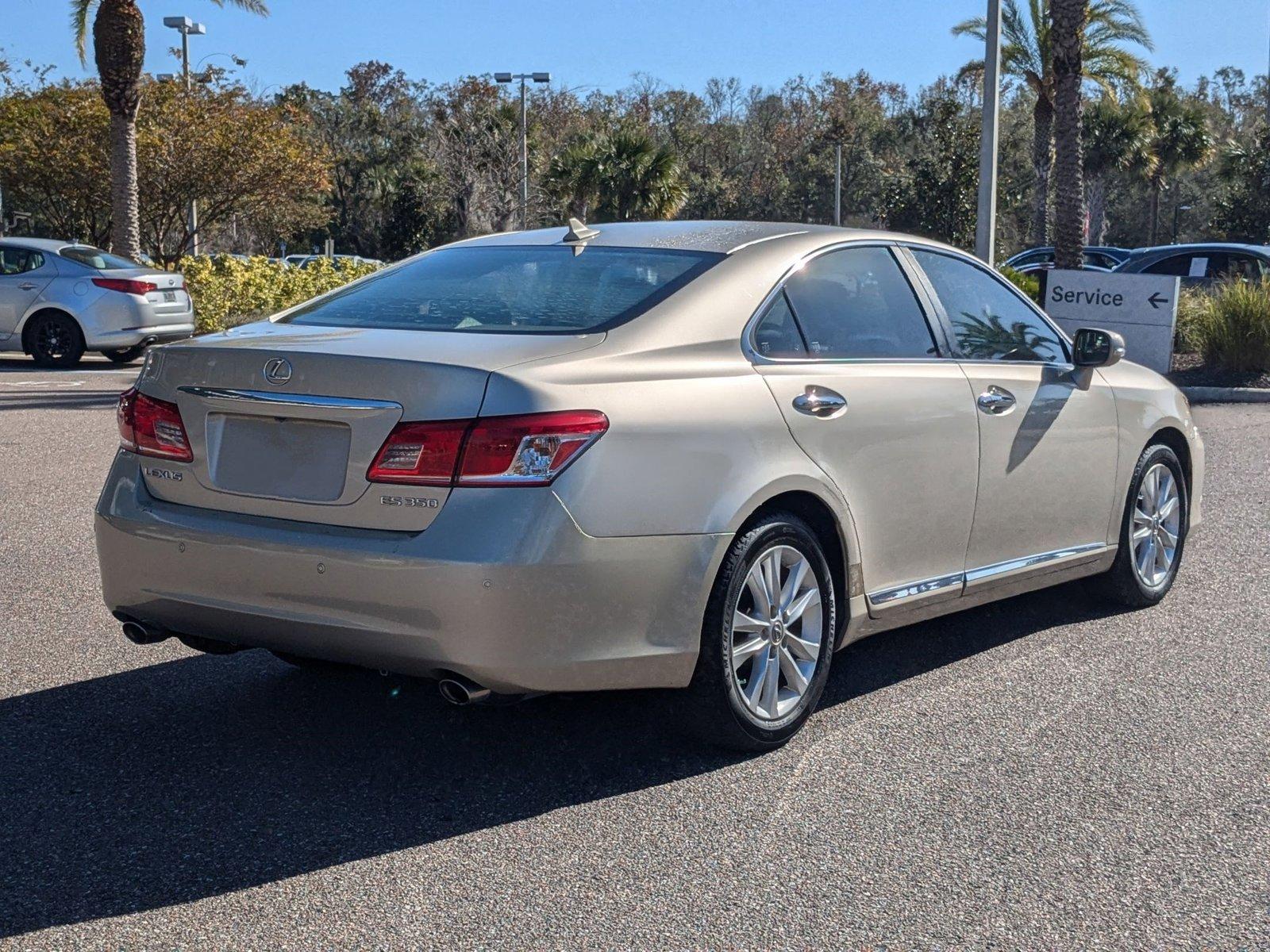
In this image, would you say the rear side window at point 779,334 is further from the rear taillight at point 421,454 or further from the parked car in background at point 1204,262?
the parked car in background at point 1204,262

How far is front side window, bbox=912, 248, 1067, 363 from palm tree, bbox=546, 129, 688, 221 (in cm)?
3484

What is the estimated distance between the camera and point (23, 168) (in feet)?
104

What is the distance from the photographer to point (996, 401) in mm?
5285

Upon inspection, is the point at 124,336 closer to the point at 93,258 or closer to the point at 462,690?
the point at 93,258

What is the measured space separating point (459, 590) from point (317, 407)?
2.10ft

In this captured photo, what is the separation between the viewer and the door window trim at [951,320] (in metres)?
5.30

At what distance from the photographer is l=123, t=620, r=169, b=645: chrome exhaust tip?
4.36m

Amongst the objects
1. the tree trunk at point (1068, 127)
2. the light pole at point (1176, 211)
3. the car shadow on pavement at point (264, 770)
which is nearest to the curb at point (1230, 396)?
the tree trunk at point (1068, 127)

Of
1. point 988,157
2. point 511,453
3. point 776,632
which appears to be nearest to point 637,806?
point 776,632

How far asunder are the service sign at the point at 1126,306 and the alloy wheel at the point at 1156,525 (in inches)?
428

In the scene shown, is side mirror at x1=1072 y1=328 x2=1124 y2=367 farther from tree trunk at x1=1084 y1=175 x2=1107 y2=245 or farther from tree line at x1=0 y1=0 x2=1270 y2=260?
tree trunk at x1=1084 y1=175 x2=1107 y2=245

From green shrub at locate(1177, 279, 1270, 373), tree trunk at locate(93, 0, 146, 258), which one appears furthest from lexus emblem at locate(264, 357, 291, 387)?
tree trunk at locate(93, 0, 146, 258)

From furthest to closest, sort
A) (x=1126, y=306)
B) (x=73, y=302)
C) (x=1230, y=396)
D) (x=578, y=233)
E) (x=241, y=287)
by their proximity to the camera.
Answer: (x=241, y=287) → (x=73, y=302) → (x=1126, y=306) → (x=1230, y=396) → (x=578, y=233)

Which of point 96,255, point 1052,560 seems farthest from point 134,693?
point 96,255
